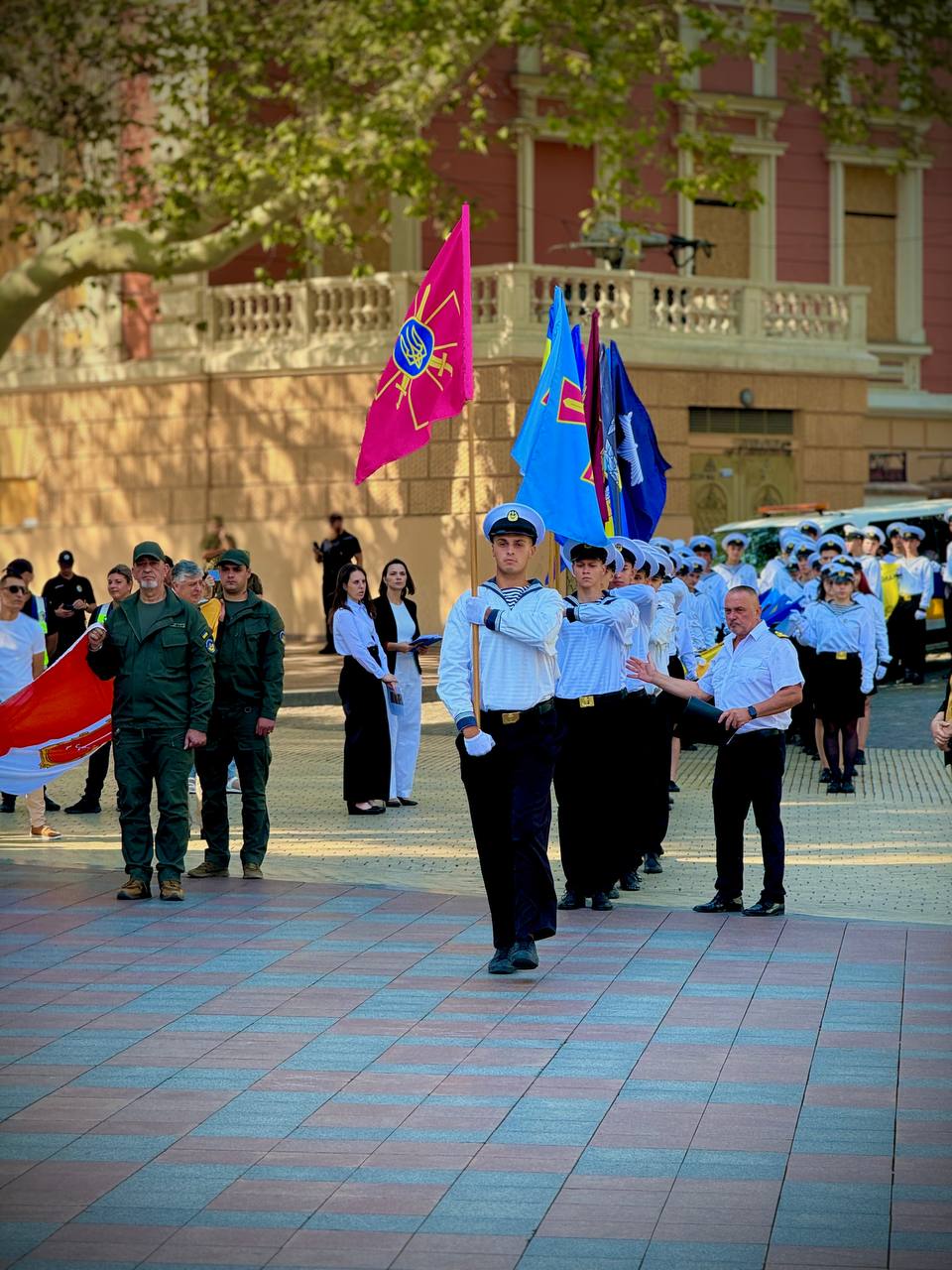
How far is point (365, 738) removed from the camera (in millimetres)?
16094

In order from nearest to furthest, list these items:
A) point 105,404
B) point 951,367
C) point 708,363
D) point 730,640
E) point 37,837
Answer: point 730,640, point 37,837, point 708,363, point 105,404, point 951,367

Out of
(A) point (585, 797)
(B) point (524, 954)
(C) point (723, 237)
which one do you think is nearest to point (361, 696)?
(A) point (585, 797)

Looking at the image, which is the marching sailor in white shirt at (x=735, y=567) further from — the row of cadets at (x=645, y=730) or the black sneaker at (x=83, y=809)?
the row of cadets at (x=645, y=730)

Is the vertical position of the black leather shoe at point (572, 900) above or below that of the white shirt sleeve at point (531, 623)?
below

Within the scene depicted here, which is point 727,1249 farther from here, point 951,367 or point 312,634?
point 951,367

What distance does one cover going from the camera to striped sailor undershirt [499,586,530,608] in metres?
10.1

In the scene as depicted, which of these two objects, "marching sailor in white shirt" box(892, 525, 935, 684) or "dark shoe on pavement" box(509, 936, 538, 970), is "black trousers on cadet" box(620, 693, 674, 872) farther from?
"marching sailor in white shirt" box(892, 525, 935, 684)

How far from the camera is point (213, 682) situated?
12.6 metres

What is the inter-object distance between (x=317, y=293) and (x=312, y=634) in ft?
15.4

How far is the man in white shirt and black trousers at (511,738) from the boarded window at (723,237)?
90.5 ft

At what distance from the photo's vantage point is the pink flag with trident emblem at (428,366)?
38.6 ft

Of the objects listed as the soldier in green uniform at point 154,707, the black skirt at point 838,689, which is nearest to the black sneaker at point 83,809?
the soldier in green uniform at point 154,707

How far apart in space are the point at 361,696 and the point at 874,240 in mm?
25167

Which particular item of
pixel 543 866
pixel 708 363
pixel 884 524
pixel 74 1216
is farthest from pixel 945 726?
pixel 708 363
